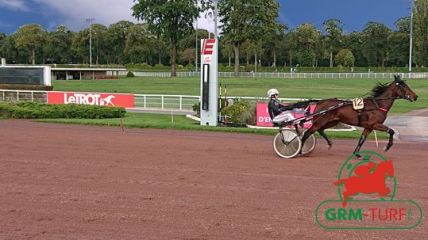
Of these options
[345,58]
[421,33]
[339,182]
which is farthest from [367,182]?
[345,58]

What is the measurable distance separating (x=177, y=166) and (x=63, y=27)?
142984 mm

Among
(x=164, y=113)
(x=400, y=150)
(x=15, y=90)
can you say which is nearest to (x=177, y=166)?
(x=400, y=150)

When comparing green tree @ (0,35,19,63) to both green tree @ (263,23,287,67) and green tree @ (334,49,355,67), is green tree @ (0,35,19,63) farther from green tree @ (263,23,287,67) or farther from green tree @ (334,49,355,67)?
green tree @ (334,49,355,67)

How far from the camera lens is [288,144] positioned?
11.8m

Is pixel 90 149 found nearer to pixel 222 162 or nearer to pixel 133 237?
pixel 222 162

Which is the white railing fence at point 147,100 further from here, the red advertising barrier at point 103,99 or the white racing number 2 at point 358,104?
the white racing number 2 at point 358,104

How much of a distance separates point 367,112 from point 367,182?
142 inches

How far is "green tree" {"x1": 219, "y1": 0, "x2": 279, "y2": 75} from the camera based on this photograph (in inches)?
3585

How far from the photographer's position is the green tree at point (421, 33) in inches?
3922

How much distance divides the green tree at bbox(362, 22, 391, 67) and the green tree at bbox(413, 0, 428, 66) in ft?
26.4

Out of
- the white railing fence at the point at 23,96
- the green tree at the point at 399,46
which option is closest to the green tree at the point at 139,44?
the green tree at the point at 399,46

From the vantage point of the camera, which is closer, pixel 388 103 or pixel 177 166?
pixel 177 166

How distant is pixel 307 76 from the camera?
273 feet

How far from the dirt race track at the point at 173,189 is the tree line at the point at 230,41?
75.0m
